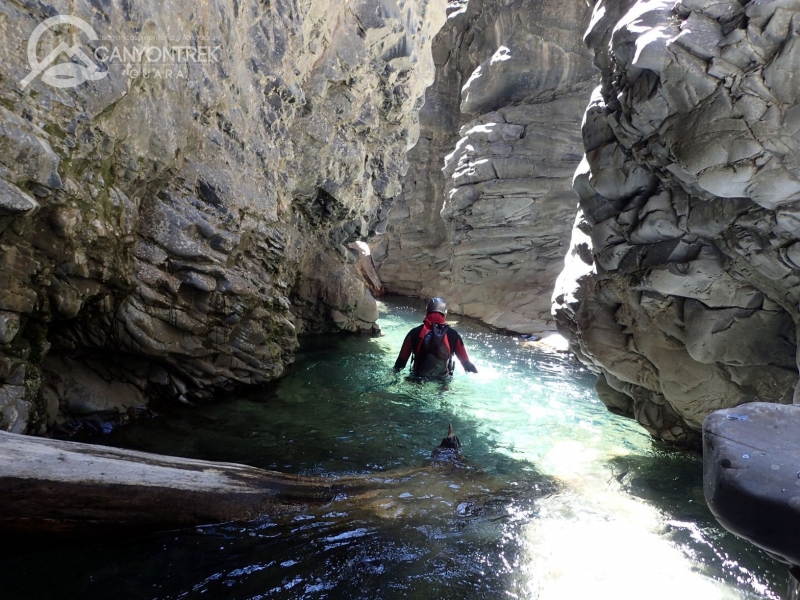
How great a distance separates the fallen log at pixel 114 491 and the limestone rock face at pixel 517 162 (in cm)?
1336

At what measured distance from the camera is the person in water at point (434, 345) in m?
8.44

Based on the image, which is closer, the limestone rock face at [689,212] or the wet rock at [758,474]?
the wet rock at [758,474]

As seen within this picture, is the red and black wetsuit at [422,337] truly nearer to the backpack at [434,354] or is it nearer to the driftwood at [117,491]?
the backpack at [434,354]

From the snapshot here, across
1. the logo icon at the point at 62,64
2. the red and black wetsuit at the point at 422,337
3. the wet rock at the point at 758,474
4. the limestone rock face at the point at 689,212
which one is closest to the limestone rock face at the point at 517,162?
the red and black wetsuit at the point at 422,337

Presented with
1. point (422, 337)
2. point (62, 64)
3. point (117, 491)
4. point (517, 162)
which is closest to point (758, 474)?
point (117, 491)

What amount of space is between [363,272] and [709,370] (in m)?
19.6

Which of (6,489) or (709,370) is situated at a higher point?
(709,370)

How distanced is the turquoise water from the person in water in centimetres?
91

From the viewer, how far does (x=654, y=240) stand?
500cm

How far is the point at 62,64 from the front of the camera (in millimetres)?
4254

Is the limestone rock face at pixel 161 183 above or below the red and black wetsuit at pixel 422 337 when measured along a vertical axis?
above

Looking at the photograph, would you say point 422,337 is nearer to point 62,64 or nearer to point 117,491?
point 117,491

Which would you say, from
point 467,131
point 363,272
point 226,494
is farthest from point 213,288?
point 363,272

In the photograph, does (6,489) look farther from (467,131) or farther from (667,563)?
(467,131)
